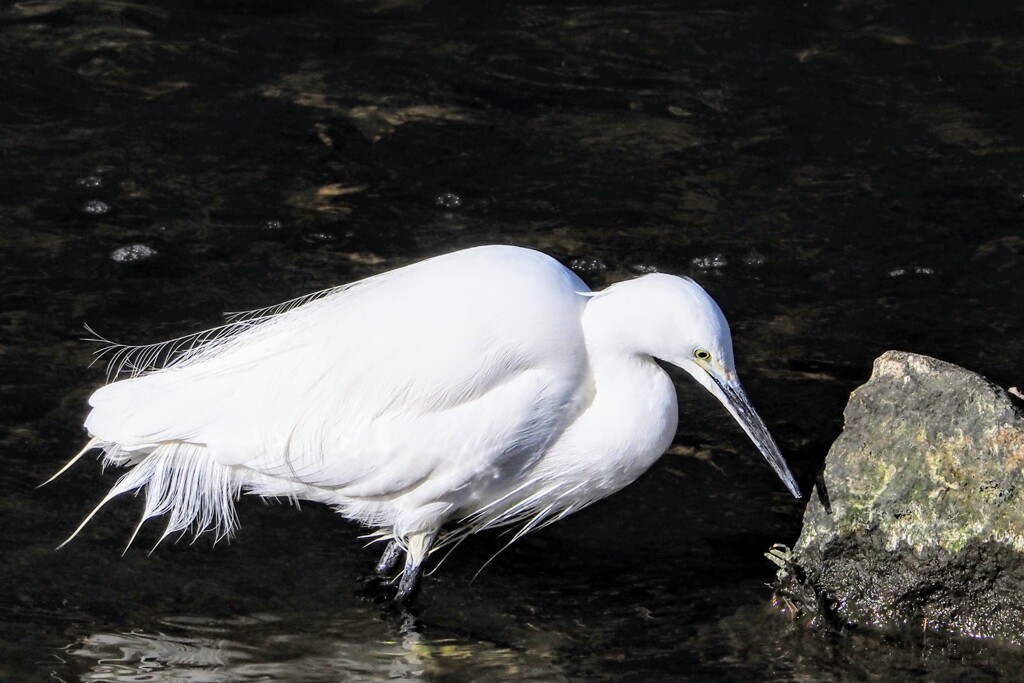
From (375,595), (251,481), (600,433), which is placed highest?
(600,433)

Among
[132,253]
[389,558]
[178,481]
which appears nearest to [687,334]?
[389,558]

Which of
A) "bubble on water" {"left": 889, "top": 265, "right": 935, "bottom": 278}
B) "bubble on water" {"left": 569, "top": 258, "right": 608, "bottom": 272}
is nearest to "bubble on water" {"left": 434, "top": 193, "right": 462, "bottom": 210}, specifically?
"bubble on water" {"left": 569, "top": 258, "right": 608, "bottom": 272}

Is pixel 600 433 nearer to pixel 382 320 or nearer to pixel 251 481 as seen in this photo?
pixel 382 320

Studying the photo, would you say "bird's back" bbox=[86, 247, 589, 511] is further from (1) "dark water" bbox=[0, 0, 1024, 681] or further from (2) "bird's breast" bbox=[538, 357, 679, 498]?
(1) "dark water" bbox=[0, 0, 1024, 681]

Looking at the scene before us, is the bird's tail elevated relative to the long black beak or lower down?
lower down

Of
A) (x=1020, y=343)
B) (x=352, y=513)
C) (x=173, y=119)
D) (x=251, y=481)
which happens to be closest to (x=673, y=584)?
(x=352, y=513)

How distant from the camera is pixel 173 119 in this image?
6.84m

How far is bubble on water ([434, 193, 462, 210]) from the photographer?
6.33 meters

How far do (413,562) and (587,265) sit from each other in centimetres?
210

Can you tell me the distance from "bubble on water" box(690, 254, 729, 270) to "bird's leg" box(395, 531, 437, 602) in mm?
2197

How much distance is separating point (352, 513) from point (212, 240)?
7.14ft

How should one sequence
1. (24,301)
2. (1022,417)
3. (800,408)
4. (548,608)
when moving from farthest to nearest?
(24,301)
(800,408)
(548,608)
(1022,417)

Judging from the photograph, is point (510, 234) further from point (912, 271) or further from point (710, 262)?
point (912, 271)

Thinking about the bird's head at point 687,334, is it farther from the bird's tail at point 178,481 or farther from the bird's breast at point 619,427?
the bird's tail at point 178,481
